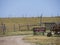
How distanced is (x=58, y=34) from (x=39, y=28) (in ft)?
7.37

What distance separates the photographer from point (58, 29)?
21891 mm

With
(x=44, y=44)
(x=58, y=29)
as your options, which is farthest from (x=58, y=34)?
(x=44, y=44)

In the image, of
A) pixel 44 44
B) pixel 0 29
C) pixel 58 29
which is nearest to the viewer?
pixel 44 44

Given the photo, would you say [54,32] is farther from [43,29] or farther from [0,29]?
[0,29]

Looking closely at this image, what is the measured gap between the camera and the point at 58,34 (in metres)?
22.2

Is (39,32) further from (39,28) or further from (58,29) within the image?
(58,29)

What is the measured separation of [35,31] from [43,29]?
3.22 feet

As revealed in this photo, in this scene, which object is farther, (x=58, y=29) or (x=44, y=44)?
(x=58, y=29)

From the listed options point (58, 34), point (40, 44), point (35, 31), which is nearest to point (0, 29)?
point (35, 31)

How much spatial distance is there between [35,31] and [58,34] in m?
2.68

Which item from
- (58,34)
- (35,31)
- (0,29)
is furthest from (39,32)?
(0,29)

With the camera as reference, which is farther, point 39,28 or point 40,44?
point 39,28

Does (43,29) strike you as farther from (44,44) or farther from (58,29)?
(44,44)

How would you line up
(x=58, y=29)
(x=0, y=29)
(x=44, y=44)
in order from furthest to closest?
1. (x=0, y=29)
2. (x=58, y=29)
3. (x=44, y=44)
